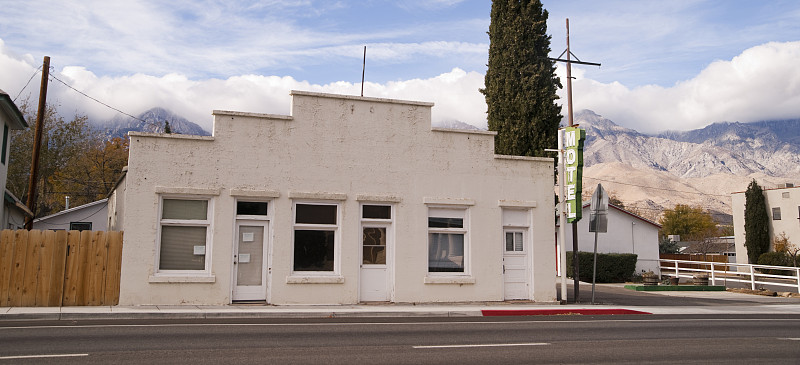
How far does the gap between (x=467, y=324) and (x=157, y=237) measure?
805 centimetres

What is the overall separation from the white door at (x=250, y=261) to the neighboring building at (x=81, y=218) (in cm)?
1680

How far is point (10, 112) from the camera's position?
2095 centimetres


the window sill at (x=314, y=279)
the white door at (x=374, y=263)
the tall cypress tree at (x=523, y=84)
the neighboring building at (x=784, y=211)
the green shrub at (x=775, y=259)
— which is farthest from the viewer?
the neighboring building at (x=784, y=211)

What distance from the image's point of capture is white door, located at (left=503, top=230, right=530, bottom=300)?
63.9 ft

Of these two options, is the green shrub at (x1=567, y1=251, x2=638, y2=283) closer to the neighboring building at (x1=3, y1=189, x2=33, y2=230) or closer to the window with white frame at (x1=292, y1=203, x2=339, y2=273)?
the window with white frame at (x1=292, y1=203, x2=339, y2=273)

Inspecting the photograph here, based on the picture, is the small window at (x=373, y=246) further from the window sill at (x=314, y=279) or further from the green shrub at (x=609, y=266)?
the green shrub at (x=609, y=266)

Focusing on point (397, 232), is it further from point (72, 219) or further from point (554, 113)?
point (72, 219)

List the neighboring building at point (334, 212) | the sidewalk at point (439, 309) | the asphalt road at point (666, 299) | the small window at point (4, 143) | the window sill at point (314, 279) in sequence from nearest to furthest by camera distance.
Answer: the sidewalk at point (439, 309)
the neighboring building at point (334, 212)
the window sill at point (314, 279)
the asphalt road at point (666, 299)
the small window at point (4, 143)

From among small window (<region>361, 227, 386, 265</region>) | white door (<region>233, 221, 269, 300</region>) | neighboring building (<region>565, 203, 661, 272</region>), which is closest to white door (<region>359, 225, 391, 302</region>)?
small window (<region>361, 227, 386, 265</region>)

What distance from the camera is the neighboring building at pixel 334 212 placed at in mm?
16641

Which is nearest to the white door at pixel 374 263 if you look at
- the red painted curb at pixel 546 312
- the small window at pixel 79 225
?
the red painted curb at pixel 546 312

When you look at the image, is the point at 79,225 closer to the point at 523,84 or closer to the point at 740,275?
the point at 523,84

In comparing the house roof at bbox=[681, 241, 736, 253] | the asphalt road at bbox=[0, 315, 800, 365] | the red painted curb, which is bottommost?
the asphalt road at bbox=[0, 315, 800, 365]

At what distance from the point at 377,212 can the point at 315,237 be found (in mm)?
1890
